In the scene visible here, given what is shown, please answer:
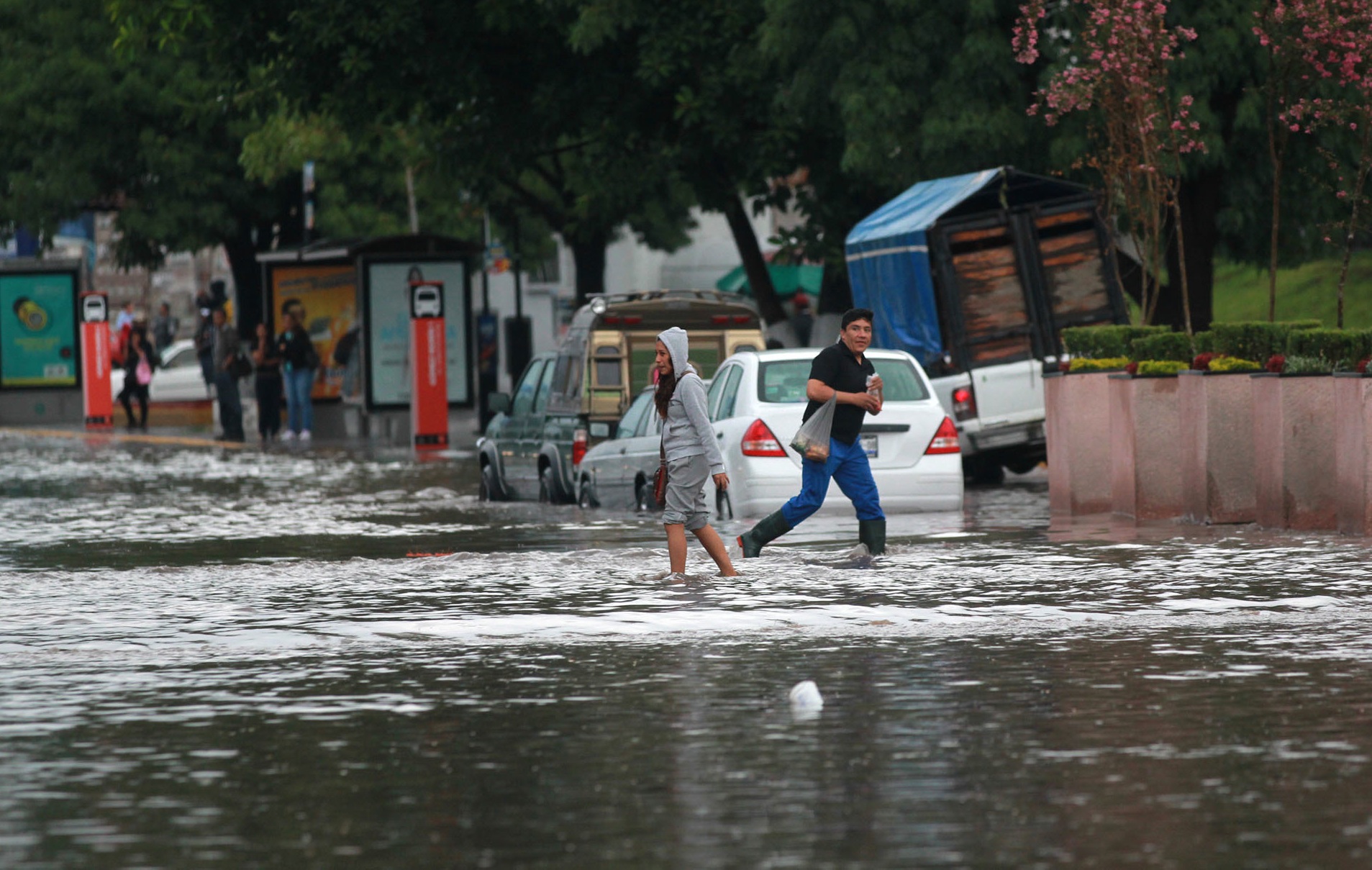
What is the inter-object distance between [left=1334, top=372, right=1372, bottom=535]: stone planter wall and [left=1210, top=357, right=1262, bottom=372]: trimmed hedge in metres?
1.17

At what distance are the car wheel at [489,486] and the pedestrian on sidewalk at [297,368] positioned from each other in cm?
1425

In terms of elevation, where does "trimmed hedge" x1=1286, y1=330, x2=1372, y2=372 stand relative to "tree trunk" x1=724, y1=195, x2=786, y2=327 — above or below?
below

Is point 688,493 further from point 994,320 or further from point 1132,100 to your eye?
point 994,320

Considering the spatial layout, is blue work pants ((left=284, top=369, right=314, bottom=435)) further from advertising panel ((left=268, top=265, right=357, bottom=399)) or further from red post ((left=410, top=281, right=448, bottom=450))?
red post ((left=410, top=281, right=448, bottom=450))

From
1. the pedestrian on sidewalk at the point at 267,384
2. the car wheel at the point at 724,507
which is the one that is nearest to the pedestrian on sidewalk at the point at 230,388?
the pedestrian on sidewalk at the point at 267,384

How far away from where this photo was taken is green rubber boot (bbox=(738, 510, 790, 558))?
15.6 m

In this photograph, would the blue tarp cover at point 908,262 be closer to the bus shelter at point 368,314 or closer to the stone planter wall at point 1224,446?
the stone planter wall at point 1224,446

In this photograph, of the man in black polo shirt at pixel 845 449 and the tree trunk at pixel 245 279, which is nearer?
the man in black polo shirt at pixel 845 449

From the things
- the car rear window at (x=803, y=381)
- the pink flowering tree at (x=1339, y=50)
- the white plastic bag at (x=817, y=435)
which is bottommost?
the white plastic bag at (x=817, y=435)

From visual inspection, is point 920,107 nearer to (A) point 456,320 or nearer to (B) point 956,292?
(B) point 956,292

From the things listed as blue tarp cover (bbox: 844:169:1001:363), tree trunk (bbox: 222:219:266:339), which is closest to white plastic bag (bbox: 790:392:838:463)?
blue tarp cover (bbox: 844:169:1001:363)

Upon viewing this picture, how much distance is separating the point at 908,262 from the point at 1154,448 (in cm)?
725

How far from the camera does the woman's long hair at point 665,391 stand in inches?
586

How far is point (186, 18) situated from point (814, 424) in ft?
61.6
